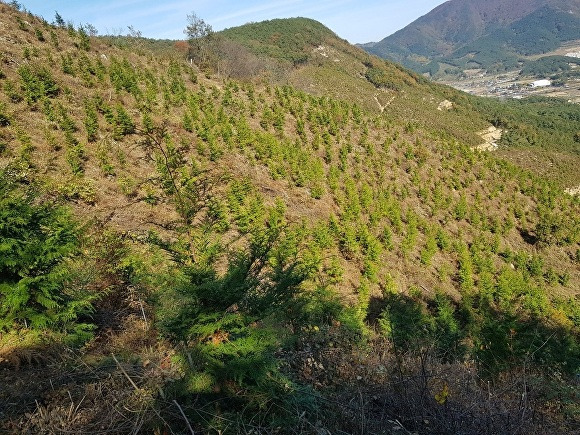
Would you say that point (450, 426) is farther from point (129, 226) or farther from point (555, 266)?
point (555, 266)

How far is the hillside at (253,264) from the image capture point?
3.02 m

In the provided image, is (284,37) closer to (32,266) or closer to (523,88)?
(32,266)

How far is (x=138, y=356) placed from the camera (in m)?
3.81

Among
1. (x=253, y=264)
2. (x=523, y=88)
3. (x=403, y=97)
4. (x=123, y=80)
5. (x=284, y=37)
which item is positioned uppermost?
(x=284, y=37)

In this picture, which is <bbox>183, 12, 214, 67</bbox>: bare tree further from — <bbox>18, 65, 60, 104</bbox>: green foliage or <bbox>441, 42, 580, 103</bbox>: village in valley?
<bbox>441, 42, 580, 103</bbox>: village in valley

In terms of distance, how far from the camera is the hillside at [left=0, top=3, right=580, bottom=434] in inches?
119

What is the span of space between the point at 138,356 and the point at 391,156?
20848mm

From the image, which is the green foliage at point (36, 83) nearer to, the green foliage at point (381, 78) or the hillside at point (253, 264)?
the hillside at point (253, 264)

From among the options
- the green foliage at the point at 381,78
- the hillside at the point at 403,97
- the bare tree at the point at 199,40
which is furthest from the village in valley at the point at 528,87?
the bare tree at the point at 199,40

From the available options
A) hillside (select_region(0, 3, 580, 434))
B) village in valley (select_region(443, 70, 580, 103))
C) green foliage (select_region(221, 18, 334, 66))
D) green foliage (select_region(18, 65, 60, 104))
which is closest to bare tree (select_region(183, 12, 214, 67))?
hillside (select_region(0, 3, 580, 434))

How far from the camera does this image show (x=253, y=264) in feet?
16.3

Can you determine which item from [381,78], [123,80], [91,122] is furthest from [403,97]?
[91,122]

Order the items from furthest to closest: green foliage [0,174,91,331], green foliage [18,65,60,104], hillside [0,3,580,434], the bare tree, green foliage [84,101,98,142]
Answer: the bare tree
green foliage [18,65,60,104]
green foliage [84,101,98,142]
green foliage [0,174,91,331]
hillside [0,3,580,434]

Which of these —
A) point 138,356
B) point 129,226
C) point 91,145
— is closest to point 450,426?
point 138,356
